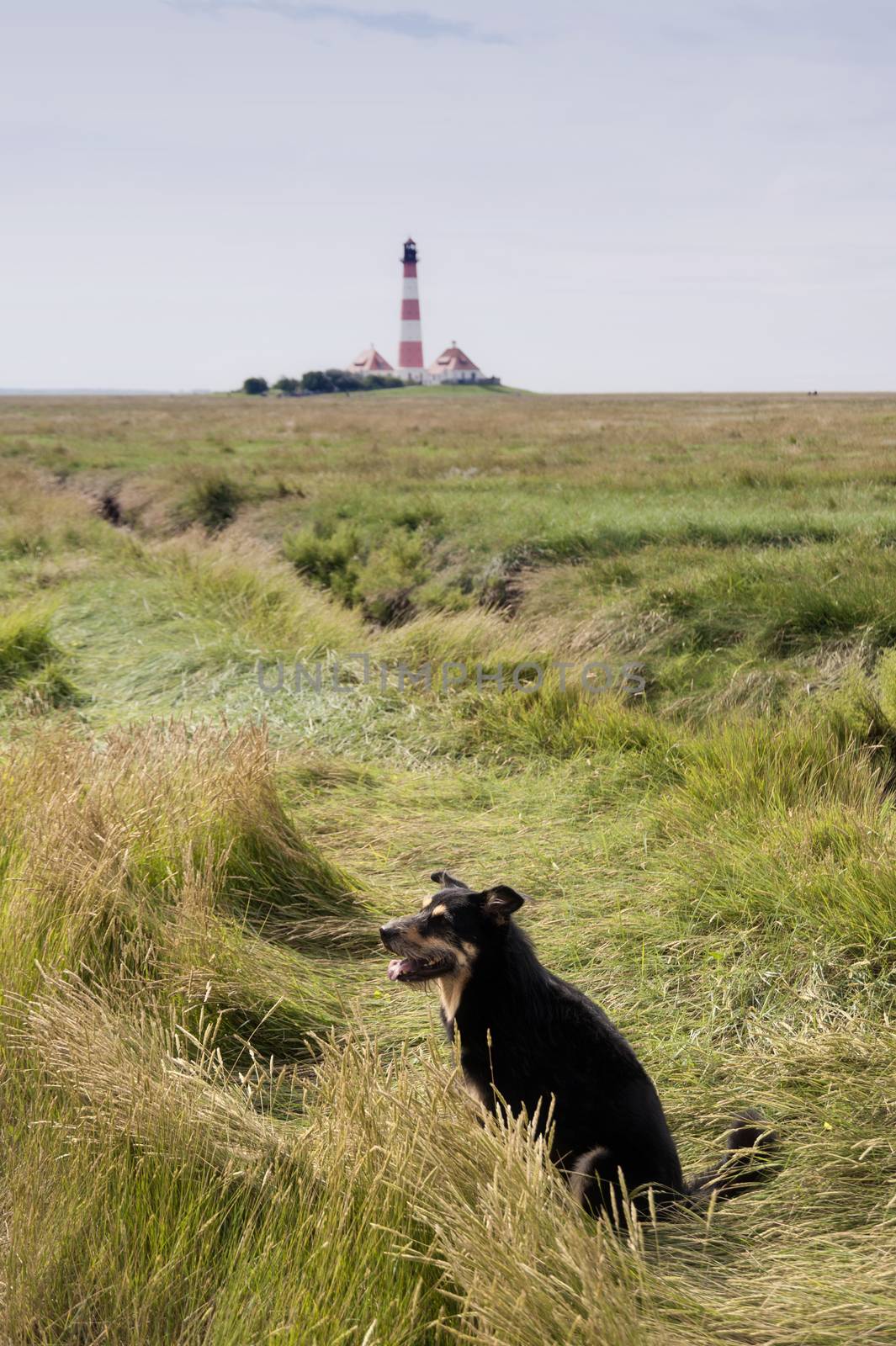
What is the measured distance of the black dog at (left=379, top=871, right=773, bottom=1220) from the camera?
119 inches

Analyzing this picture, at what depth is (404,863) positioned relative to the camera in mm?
6152

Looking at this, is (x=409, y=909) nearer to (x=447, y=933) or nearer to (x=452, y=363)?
(x=447, y=933)

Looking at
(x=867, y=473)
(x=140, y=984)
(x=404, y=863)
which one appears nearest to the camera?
(x=140, y=984)

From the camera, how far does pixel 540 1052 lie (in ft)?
10.3

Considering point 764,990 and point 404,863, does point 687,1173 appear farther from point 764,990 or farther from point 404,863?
point 404,863

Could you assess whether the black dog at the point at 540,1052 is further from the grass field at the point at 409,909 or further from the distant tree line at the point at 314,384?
the distant tree line at the point at 314,384

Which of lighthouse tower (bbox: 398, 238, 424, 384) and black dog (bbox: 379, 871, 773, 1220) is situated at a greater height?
lighthouse tower (bbox: 398, 238, 424, 384)

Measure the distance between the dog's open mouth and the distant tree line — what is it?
3910 inches

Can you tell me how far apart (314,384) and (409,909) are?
328 feet

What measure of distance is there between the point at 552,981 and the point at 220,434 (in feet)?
122

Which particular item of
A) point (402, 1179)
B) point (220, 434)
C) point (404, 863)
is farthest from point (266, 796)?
point (220, 434)

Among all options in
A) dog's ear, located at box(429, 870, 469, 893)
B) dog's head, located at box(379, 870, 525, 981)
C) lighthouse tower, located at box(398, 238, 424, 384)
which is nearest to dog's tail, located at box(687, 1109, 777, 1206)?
dog's head, located at box(379, 870, 525, 981)

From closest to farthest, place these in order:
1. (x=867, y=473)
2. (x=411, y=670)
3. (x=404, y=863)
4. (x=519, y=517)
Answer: (x=404, y=863), (x=411, y=670), (x=519, y=517), (x=867, y=473)

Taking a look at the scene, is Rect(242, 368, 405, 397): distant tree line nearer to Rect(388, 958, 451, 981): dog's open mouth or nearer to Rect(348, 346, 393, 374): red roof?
Rect(348, 346, 393, 374): red roof
